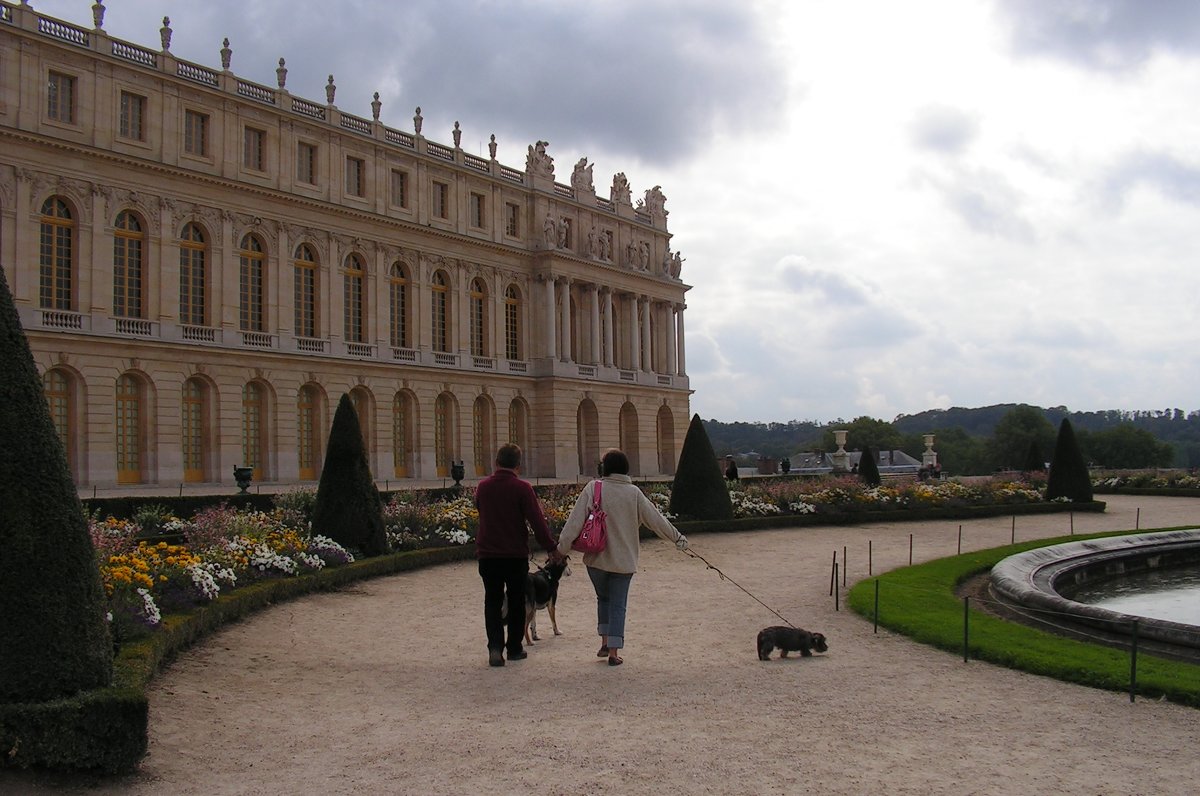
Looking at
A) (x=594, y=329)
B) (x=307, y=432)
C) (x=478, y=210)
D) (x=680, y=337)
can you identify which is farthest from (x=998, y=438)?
(x=307, y=432)

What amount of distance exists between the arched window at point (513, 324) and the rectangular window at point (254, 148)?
1404 cm

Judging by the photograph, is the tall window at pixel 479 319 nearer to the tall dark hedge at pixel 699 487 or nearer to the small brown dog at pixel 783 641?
the tall dark hedge at pixel 699 487

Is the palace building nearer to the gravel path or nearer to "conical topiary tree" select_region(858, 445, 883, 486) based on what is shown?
"conical topiary tree" select_region(858, 445, 883, 486)

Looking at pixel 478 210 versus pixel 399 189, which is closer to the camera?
pixel 399 189

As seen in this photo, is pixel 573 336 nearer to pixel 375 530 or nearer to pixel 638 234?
pixel 638 234

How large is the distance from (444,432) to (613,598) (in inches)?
1403

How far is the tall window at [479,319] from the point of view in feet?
150

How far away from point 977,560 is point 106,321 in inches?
1060

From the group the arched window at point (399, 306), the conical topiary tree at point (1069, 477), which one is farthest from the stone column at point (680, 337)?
the conical topiary tree at point (1069, 477)

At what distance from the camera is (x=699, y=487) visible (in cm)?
2427

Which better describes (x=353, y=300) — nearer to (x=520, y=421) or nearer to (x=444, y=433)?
(x=444, y=433)

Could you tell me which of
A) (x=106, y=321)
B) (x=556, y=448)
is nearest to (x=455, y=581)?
(x=106, y=321)

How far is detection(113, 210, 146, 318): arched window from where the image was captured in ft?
106

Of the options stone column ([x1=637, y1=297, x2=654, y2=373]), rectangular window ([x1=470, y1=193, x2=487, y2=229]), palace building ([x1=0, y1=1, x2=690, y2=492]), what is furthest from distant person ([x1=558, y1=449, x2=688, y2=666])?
stone column ([x1=637, y1=297, x2=654, y2=373])
